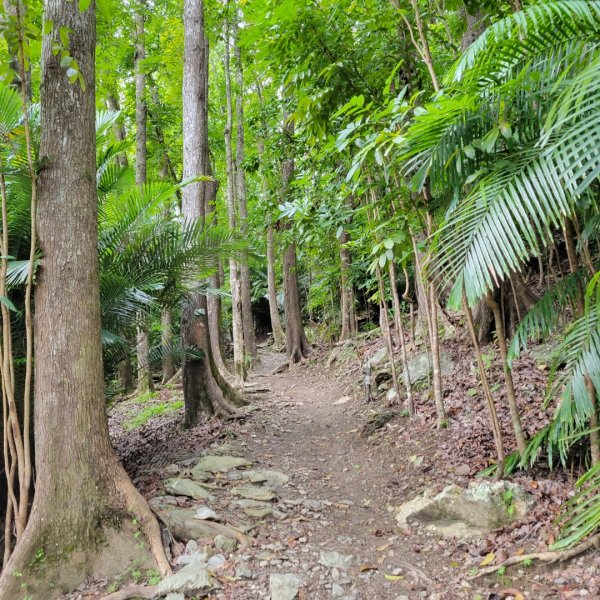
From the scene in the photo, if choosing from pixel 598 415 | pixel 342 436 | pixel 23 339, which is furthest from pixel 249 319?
pixel 598 415

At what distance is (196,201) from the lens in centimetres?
665

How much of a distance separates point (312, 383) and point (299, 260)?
6684 millimetres

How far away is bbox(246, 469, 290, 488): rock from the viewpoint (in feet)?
14.1

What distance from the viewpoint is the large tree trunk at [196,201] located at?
6.31 metres

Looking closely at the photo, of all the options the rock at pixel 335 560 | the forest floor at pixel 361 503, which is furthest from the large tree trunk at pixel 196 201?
the rock at pixel 335 560

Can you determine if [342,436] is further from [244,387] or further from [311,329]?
[311,329]

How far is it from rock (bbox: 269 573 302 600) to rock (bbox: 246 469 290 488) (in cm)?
144

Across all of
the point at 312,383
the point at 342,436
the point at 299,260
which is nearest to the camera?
the point at 342,436

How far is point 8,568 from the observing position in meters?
2.83

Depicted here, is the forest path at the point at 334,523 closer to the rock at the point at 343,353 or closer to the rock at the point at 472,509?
the rock at the point at 472,509

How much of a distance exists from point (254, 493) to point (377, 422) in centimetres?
209

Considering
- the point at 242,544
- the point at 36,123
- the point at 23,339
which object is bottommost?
the point at 242,544

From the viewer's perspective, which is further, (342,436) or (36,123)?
(342,436)

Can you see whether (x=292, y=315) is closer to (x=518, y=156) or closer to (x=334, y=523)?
(x=334, y=523)
